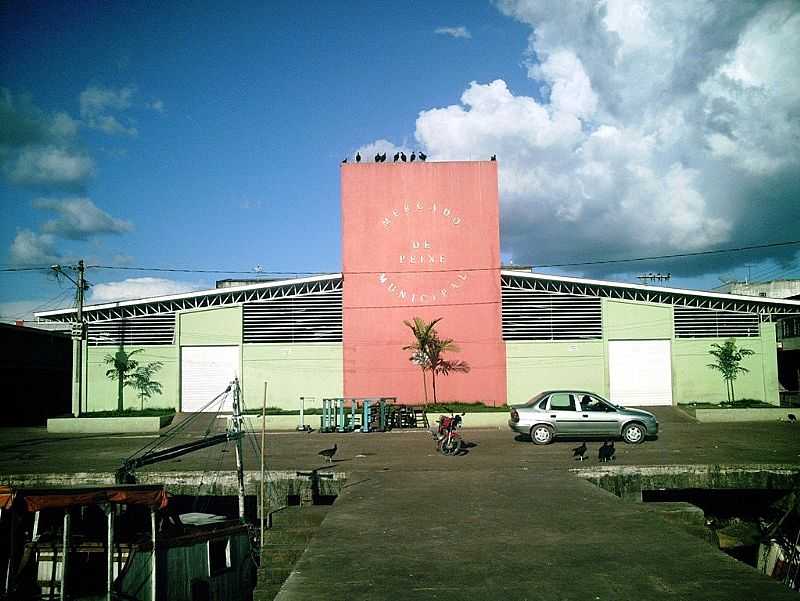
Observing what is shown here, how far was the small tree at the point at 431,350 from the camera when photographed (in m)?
27.8

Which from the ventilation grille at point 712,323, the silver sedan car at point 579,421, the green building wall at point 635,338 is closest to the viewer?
the silver sedan car at point 579,421

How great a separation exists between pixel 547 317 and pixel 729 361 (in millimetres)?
8188

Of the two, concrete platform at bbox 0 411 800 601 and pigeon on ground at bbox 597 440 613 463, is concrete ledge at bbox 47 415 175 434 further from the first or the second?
pigeon on ground at bbox 597 440 613 463

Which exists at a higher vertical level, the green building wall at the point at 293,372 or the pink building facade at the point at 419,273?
the pink building facade at the point at 419,273

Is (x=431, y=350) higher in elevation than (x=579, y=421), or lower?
higher

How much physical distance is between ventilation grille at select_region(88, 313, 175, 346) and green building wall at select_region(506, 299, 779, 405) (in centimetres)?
1570

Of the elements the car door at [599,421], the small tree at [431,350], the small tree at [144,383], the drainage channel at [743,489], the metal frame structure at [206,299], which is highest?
the metal frame structure at [206,299]

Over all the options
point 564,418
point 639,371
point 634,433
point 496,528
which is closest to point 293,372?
point 564,418

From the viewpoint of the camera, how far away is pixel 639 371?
29.5 meters

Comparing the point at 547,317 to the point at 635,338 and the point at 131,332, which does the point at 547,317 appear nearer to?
the point at 635,338

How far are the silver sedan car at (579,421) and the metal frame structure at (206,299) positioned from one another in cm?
1304

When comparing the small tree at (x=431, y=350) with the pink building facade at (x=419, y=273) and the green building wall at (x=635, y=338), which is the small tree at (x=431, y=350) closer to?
the pink building facade at (x=419, y=273)

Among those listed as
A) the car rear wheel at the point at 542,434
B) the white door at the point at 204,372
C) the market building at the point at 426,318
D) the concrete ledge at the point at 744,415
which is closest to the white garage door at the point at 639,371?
the market building at the point at 426,318

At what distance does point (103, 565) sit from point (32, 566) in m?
1.04
